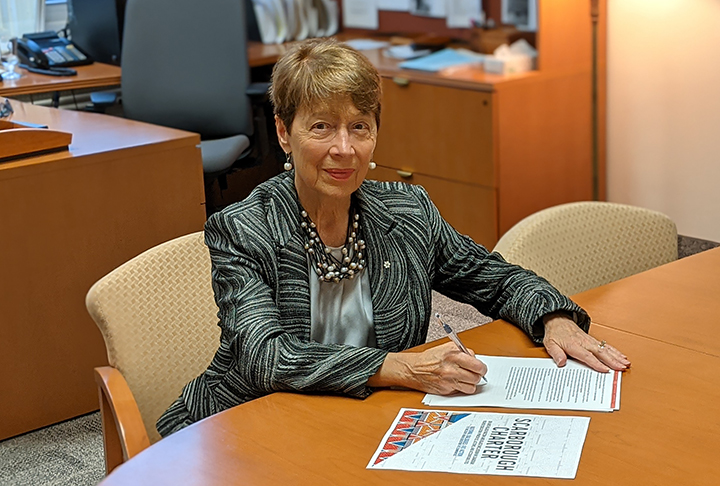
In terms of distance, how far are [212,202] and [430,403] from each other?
2.56 meters

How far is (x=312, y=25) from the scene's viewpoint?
16.3 feet

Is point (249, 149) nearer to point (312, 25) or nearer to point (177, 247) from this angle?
point (312, 25)

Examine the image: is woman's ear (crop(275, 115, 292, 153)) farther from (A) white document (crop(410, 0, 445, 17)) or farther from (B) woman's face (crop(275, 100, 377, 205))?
(A) white document (crop(410, 0, 445, 17))

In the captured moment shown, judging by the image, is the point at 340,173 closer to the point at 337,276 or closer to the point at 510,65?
the point at 337,276

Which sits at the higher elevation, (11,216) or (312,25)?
(312,25)

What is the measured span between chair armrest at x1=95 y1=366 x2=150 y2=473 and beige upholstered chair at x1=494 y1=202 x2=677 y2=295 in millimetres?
844

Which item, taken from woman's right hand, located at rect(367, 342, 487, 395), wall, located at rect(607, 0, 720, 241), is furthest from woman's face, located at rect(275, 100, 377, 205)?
wall, located at rect(607, 0, 720, 241)

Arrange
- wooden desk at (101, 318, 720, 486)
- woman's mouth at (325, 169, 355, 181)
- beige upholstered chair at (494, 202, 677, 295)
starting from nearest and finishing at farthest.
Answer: wooden desk at (101, 318, 720, 486) → woman's mouth at (325, 169, 355, 181) → beige upholstered chair at (494, 202, 677, 295)

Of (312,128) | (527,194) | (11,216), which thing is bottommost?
(527,194)

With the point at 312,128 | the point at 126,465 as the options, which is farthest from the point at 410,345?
the point at 126,465

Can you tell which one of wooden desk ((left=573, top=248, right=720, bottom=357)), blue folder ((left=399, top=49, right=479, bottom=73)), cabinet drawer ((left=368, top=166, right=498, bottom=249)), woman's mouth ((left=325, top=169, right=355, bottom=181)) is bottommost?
cabinet drawer ((left=368, top=166, right=498, bottom=249))

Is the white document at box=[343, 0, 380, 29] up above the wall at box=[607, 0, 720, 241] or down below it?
above

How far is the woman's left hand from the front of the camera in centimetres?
154

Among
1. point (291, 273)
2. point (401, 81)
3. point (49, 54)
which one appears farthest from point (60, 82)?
point (291, 273)
